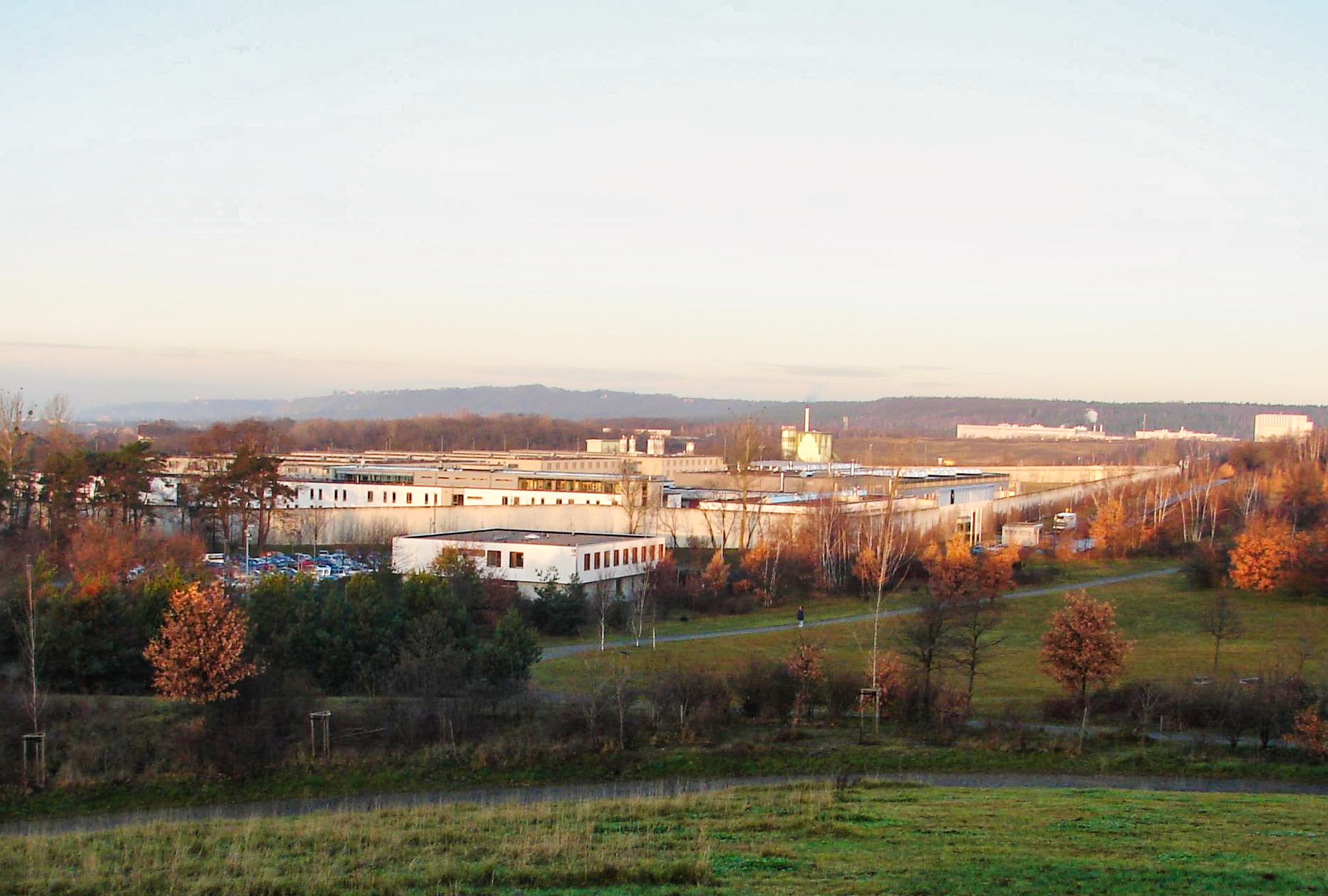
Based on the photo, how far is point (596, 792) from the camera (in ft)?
53.8

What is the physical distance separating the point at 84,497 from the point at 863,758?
109 ft

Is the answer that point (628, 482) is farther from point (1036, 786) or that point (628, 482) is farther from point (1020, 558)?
point (1036, 786)

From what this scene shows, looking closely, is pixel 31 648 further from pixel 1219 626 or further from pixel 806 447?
pixel 806 447

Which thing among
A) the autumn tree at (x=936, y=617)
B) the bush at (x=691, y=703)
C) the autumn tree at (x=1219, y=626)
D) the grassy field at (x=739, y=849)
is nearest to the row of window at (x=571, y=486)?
the autumn tree at (x=936, y=617)

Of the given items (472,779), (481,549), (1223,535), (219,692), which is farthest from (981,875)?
(1223,535)

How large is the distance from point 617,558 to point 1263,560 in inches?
886

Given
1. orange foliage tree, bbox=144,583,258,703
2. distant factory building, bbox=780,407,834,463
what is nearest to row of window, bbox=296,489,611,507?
orange foliage tree, bbox=144,583,258,703

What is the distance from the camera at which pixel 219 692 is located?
18234mm

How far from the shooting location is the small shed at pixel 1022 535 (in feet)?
173

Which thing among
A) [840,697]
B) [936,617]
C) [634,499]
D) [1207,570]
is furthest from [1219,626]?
[634,499]

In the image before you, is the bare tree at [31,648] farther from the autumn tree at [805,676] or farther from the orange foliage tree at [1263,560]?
the orange foliage tree at [1263,560]

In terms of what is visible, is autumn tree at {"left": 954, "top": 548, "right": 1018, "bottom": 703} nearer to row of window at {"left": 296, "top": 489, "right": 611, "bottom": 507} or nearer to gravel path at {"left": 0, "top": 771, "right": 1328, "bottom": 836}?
gravel path at {"left": 0, "top": 771, "right": 1328, "bottom": 836}

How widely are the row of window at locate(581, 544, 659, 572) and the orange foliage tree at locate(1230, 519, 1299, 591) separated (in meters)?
20.9

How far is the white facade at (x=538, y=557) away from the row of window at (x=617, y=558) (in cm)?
2
